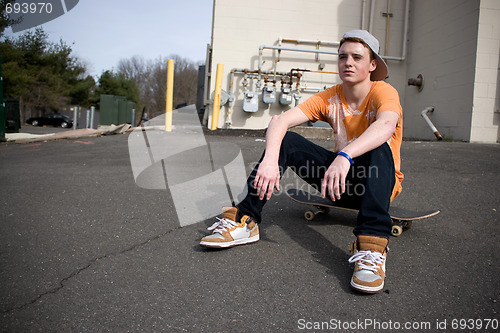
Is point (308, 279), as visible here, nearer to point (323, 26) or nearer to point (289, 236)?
point (289, 236)

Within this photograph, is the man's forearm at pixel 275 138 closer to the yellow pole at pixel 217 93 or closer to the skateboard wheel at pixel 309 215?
the skateboard wheel at pixel 309 215

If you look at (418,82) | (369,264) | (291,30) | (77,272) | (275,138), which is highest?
(291,30)

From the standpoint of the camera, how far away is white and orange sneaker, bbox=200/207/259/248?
7.43 ft

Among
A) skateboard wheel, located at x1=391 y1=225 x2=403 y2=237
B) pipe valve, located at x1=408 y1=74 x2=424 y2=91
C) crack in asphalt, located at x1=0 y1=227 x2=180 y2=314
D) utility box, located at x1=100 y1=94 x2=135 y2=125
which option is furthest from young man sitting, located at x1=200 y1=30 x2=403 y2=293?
utility box, located at x1=100 y1=94 x2=135 y2=125

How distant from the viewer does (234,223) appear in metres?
2.30

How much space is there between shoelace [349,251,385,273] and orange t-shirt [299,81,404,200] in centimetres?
58

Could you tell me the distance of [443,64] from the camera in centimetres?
910

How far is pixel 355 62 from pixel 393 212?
1156mm

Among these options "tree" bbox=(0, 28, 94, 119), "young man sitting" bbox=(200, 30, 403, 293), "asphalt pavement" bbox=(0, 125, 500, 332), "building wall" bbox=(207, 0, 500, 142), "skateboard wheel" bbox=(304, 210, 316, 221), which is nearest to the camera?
"asphalt pavement" bbox=(0, 125, 500, 332)

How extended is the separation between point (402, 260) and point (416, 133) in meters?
8.94

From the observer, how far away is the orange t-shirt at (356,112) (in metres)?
2.24

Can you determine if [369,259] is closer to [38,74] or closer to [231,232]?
[231,232]

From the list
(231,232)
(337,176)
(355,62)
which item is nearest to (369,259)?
(337,176)

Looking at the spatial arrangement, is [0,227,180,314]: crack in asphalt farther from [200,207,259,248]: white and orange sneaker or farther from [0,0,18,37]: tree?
[0,0,18,37]: tree
